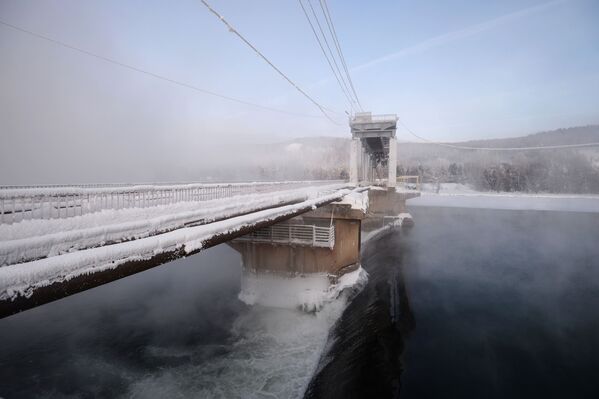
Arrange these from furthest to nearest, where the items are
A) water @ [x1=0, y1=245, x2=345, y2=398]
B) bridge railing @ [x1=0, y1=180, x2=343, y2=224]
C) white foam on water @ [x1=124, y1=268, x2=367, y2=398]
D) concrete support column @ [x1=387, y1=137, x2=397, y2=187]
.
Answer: concrete support column @ [x1=387, y1=137, x2=397, y2=187]
water @ [x1=0, y1=245, x2=345, y2=398]
white foam on water @ [x1=124, y1=268, x2=367, y2=398]
bridge railing @ [x1=0, y1=180, x2=343, y2=224]

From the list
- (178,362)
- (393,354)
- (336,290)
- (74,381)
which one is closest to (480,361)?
(393,354)

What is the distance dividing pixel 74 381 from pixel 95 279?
40.5 feet

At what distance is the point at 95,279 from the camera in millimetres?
4109

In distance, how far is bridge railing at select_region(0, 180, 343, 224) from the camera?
6.87 metres

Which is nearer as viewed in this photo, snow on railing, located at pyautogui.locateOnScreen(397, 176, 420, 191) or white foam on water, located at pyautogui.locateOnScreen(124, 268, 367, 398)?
white foam on water, located at pyautogui.locateOnScreen(124, 268, 367, 398)

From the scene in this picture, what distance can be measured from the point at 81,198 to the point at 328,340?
42.1 ft

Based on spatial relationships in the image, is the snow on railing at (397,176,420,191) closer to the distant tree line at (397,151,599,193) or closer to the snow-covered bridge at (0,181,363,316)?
the distant tree line at (397,151,599,193)

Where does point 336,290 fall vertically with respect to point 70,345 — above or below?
above

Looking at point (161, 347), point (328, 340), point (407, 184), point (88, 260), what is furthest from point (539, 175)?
point (88, 260)

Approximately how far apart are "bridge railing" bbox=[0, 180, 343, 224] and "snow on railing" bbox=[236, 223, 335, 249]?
10.7ft

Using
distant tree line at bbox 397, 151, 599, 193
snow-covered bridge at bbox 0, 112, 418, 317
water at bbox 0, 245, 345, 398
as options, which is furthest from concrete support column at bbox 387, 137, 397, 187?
distant tree line at bbox 397, 151, 599, 193

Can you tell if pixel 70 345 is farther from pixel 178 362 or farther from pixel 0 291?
pixel 0 291

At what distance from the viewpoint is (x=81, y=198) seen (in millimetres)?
8352

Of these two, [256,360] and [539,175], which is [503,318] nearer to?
[256,360]
